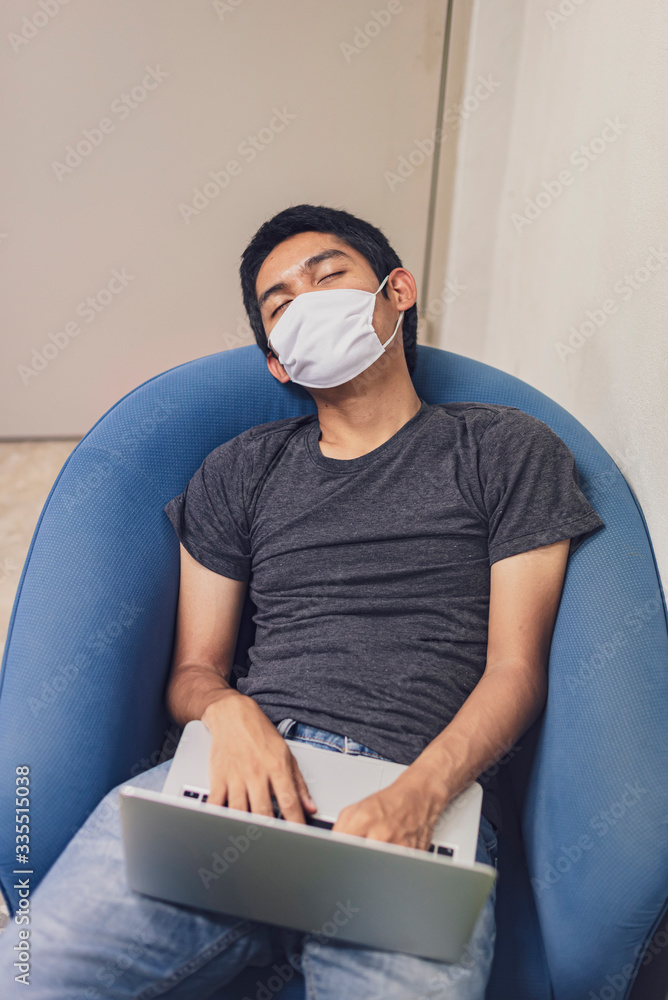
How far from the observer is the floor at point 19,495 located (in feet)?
7.14

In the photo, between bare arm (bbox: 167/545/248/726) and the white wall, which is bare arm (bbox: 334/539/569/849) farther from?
bare arm (bbox: 167/545/248/726)

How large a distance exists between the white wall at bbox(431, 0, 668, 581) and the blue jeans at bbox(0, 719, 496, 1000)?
0.66 metres

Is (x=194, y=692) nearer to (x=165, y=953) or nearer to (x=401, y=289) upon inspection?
(x=165, y=953)

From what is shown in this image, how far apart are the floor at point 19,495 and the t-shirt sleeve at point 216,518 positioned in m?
A: 0.87

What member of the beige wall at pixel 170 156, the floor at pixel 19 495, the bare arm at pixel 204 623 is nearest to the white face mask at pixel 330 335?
the bare arm at pixel 204 623

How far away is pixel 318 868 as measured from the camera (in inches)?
28.7

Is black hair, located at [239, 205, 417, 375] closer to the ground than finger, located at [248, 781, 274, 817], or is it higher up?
higher up

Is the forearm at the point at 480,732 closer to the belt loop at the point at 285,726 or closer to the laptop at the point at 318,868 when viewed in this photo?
the laptop at the point at 318,868

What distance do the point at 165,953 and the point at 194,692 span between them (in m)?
0.36

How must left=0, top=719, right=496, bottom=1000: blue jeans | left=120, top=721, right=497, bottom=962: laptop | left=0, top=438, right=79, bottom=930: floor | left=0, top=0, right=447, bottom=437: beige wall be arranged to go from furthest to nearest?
left=0, top=0, right=447, bottom=437: beige wall
left=0, top=438, right=79, bottom=930: floor
left=0, top=719, right=496, bottom=1000: blue jeans
left=120, top=721, right=497, bottom=962: laptop

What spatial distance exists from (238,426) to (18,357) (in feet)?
5.16

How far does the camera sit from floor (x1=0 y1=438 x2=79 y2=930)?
85.7 inches

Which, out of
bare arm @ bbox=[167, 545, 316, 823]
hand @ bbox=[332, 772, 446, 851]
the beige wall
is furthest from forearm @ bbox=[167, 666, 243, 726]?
the beige wall

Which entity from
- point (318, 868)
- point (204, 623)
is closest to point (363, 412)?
point (204, 623)
